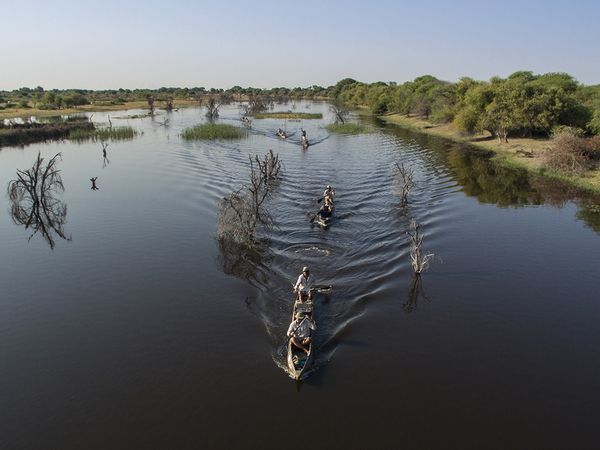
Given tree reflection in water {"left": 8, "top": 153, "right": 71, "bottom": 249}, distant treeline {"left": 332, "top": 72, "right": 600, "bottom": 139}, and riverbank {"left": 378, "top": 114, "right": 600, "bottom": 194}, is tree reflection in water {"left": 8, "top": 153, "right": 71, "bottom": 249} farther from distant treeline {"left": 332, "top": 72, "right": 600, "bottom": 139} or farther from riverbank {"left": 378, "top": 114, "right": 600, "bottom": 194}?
distant treeline {"left": 332, "top": 72, "right": 600, "bottom": 139}

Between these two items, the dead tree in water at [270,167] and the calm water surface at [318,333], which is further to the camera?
the dead tree in water at [270,167]

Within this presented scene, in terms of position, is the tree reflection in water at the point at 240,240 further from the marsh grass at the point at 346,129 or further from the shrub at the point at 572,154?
the marsh grass at the point at 346,129

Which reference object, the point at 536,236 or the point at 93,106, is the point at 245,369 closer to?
the point at 536,236

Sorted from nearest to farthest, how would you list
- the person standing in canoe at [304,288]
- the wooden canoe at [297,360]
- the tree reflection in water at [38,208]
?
the wooden canoe at [297,360]
the person standing in canoe at [304,288]
the tree reflection in water at [38,208]

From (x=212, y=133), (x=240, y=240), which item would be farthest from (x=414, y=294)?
(x=212, y=133)

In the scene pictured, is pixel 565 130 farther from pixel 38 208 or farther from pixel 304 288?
pixel 38 208

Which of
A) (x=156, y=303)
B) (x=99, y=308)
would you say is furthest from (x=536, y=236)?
(x=99, y=308)

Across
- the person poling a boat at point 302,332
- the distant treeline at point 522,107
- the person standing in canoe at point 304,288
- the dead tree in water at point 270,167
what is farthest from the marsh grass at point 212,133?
the person poling a boat at point 302,332
